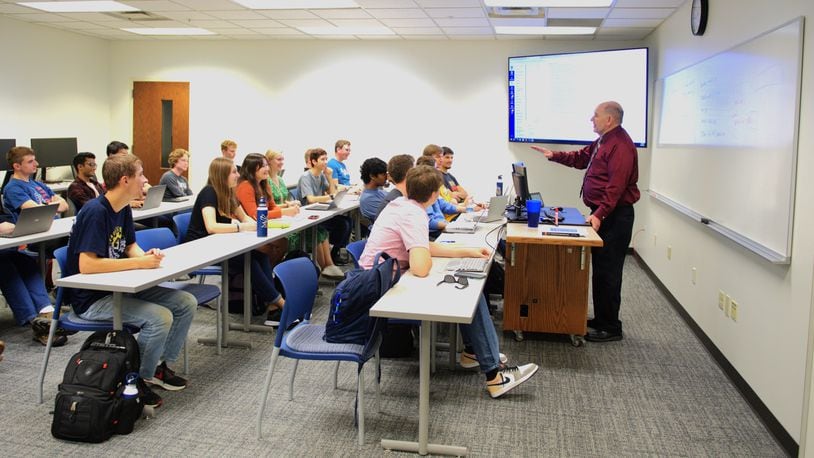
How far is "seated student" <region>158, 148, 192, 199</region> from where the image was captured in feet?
21.6

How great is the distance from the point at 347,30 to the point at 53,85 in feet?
12.9

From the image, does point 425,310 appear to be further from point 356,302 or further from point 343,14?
point 343,14

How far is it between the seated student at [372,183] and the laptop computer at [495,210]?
0.81m

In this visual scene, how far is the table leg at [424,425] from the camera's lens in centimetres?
293

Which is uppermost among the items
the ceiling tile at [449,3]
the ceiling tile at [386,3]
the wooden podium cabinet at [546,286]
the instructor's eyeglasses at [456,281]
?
the ceiling tile at [386,3]

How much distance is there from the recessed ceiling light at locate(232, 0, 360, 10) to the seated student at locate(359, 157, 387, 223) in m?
2.03

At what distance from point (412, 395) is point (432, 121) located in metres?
5.79

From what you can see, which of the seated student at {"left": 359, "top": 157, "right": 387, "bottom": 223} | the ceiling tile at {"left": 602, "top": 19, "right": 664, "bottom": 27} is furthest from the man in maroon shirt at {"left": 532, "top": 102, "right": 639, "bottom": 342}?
the ceiling tile at {"left": 602, "top": 19, "right": 664, "bottom": 27}

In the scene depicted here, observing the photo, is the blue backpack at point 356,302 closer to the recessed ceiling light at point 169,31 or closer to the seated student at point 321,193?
the seated student at point 321,193

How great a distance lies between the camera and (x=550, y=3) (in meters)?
6.28

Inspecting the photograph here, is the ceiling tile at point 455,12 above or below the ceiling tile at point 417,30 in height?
below

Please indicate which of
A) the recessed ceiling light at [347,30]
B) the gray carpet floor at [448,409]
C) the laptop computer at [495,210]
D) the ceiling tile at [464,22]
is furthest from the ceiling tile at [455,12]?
the gray carpet floor at [448,409]

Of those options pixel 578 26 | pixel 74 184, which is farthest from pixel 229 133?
pixel 578 26

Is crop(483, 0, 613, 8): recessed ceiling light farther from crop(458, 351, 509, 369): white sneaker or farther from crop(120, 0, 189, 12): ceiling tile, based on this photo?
crop(458, 351, 509, 369): white sneaker
